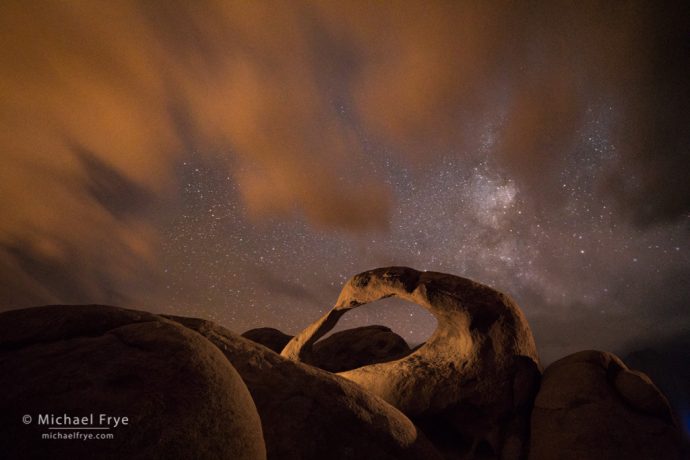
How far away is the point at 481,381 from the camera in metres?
6.52

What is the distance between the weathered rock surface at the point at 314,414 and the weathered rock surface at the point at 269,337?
881 cm

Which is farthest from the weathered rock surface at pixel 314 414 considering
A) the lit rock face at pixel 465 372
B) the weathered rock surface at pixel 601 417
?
the weathered rock surface at pixel 601 417

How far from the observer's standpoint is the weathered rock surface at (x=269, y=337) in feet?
43.3

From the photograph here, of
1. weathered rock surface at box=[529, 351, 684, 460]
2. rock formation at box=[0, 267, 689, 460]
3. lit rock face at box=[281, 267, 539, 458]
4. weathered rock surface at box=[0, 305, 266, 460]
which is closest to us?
weathered rock surface at box=[0, 305, 266, 460]

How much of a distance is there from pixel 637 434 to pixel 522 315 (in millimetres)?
2597

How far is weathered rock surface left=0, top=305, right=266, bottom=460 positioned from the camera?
215 cm

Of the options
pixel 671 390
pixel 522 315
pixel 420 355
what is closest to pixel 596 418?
pixel 522 315

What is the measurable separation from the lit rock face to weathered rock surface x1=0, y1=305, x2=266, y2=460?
454 cm

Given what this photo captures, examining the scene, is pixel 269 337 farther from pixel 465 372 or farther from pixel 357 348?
pixel 465 372

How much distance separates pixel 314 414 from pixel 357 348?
8.16 metres

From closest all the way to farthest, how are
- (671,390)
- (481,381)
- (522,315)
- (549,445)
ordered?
(549,445)
(481,381)
(522,315)
(671,390)

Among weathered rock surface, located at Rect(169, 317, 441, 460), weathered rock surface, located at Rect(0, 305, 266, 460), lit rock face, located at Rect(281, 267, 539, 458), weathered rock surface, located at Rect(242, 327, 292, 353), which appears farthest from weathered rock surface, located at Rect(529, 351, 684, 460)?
weathered rock surface, located at Rect(242, 327, 292, 353)

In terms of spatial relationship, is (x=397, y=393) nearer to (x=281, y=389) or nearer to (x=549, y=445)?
(x=549, y=445)

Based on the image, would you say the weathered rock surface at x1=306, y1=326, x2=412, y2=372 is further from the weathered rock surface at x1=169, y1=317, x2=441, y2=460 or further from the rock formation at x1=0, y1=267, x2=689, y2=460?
the weathered rock surface at x1=169, y1=317, x2=441, y2=460
